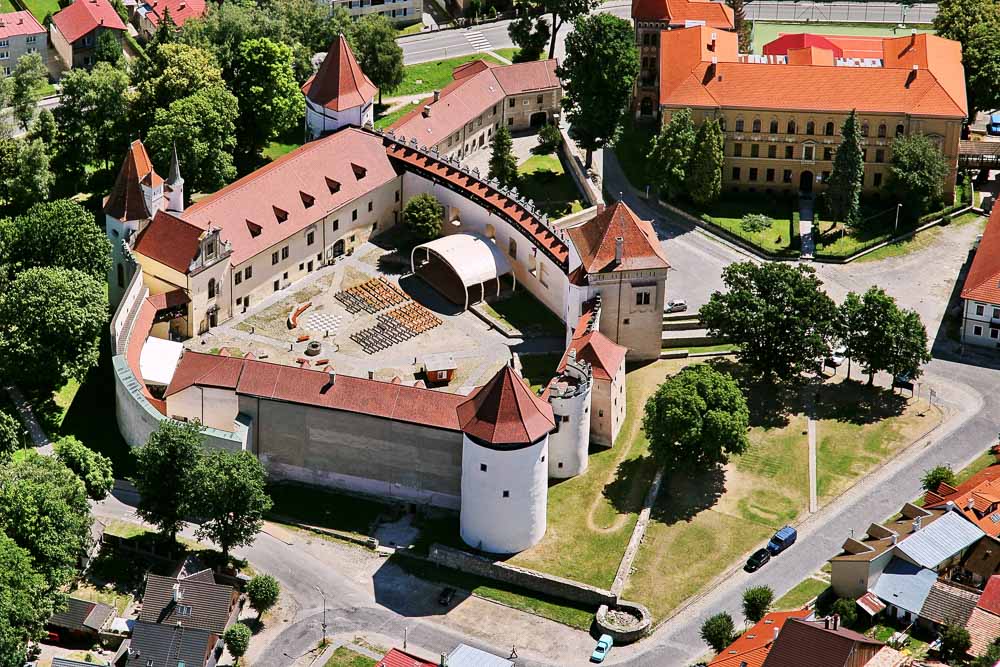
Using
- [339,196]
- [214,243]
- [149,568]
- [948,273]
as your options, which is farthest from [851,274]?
[149,568]

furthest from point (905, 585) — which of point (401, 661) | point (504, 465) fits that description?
point (401, 661)

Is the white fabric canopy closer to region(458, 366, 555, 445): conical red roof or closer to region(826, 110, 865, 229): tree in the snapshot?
region(458, 366, 555, 445): conical red roof

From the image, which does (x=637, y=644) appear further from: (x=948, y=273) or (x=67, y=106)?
(x=67, y=106)

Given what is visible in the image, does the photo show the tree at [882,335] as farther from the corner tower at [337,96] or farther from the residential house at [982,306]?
the corner tower at [337,96]

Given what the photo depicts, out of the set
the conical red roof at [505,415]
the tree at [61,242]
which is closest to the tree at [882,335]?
the conical red roof at [505,415]

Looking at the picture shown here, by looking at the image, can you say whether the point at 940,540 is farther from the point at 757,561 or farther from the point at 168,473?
the point at 168,473

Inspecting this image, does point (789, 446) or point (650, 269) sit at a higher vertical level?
point (650, 269)
